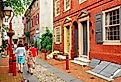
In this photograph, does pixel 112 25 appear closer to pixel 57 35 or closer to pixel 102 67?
pixel 102 67

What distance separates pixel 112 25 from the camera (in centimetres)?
1409

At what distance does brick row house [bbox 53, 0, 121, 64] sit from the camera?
13.9 metres

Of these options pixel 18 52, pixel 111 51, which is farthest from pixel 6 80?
pixel 111 51

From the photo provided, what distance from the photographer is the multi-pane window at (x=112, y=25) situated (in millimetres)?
13734

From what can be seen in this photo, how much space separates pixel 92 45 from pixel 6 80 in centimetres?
687

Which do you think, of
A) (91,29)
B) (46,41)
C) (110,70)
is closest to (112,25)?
(110,70)

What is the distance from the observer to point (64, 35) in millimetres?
24062

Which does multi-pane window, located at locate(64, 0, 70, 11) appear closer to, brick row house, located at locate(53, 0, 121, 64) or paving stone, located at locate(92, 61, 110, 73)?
brick row house, located at locate(53, 0, 121, 64)

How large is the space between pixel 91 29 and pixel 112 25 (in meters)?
2.96

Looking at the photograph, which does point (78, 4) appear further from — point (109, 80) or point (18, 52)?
point (109, 80)

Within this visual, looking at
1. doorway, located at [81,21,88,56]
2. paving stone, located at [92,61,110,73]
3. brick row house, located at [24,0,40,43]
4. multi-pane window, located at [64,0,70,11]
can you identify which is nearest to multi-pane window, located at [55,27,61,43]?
multi-pane window, located at [64,0,70,11]

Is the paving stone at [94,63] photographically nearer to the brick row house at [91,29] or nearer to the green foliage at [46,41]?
the brick row house at [91,29]

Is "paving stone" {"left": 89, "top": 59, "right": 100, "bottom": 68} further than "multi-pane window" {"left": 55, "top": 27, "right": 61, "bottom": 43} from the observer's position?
No

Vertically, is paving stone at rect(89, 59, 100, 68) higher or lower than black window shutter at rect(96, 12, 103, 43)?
lower
